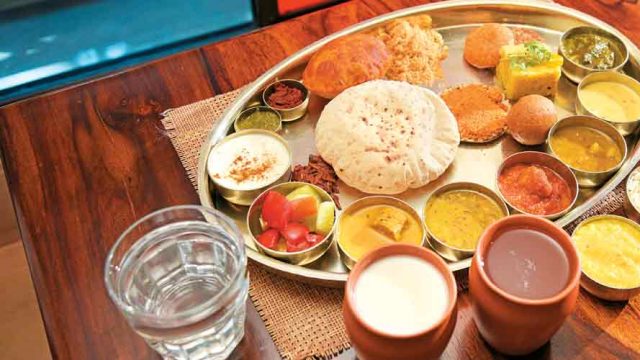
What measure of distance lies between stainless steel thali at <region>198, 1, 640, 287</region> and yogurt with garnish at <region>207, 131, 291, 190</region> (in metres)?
0.04

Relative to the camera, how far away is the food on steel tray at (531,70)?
1758 millimetres

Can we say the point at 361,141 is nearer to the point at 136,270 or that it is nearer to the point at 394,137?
the point at 394,137

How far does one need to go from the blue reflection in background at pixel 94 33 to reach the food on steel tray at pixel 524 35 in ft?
4.69

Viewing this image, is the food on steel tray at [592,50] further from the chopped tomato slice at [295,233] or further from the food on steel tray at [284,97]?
the chopped tomato slice at [295,233]

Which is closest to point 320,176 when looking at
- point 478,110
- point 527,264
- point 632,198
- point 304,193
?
point 304,193

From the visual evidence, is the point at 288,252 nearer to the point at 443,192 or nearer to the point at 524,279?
the point at 443,192

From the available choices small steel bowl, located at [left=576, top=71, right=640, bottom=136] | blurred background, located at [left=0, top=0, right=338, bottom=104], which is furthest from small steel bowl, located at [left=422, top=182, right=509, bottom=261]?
blurred background, located at [left=0, top=0, right=338, bottom=104]

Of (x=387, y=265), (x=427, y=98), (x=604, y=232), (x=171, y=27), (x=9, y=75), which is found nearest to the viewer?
(x=387, y=265)

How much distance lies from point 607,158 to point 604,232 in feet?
1.00

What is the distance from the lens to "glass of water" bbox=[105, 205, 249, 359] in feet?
3.76

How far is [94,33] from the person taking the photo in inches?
117

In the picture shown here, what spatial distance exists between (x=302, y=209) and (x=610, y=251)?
688 mm

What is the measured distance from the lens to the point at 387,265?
1.12 metres

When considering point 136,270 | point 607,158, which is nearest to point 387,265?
point 136,270
